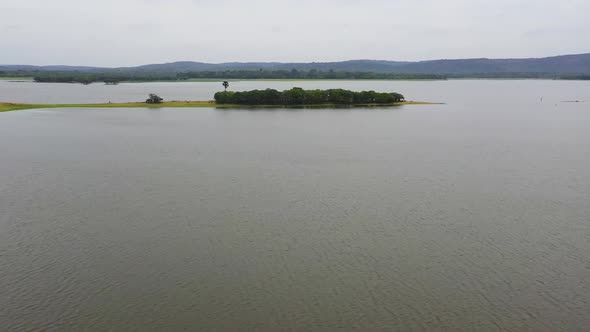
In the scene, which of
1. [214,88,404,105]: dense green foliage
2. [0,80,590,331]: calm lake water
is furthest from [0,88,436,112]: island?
[0,80,590,331]: calm lake water

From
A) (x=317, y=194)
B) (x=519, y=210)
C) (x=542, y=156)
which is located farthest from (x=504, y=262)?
(x=542, y=156)

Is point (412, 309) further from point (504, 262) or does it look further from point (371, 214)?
point (371, 214)

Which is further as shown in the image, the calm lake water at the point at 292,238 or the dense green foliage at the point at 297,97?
the dense green foliage at the point at 297,97

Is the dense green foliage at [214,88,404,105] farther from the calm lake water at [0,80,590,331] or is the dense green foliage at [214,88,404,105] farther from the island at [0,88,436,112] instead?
the calm lake water at [0,80,590,331]

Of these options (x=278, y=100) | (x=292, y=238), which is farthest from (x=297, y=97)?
(x=292, y=238)

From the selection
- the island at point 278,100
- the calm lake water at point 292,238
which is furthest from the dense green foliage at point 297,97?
the calm lake water at point 292,238

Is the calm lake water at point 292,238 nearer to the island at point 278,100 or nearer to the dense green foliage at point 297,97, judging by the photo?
the island at point 278,100

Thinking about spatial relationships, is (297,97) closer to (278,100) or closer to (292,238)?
(278,100)
